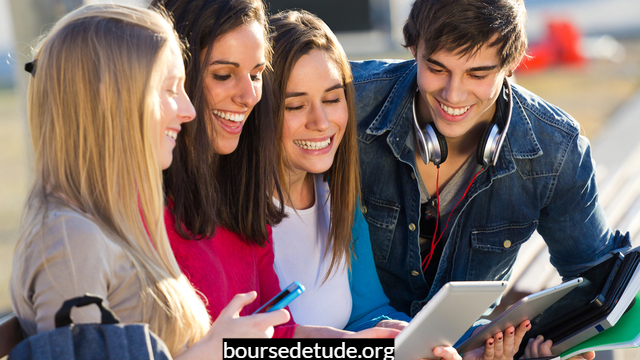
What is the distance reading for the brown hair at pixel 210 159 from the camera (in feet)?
6.15

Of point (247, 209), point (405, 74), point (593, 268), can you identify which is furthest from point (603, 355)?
point (247, 209)

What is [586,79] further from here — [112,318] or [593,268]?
[112,318]

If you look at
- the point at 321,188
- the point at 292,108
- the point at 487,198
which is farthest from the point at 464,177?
the point at 292,108

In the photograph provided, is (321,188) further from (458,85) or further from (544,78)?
(544,78)

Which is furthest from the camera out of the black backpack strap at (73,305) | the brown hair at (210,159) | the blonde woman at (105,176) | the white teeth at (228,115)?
the white teeth at (228,115)

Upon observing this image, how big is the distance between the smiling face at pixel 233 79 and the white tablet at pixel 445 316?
826 millimetres

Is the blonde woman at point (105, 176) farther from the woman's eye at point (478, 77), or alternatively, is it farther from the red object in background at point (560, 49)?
the red object in background at point (560, 49)

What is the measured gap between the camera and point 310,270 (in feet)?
7.72

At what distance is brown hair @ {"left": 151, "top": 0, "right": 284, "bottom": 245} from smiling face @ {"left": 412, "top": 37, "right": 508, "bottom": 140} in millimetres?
691

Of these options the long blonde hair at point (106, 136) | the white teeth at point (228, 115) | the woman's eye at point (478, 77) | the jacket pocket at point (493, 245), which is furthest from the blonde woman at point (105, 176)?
the jacket pocket at point (493, 245)

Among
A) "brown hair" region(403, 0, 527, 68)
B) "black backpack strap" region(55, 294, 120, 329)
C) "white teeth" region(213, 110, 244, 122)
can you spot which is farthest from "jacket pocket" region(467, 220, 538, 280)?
"black backpack strap" region(55, 294, 120, 329)

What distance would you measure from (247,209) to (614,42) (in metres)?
13.8

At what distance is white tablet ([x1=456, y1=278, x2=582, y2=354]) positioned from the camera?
6.34ft

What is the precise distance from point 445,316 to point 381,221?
1033 mm
